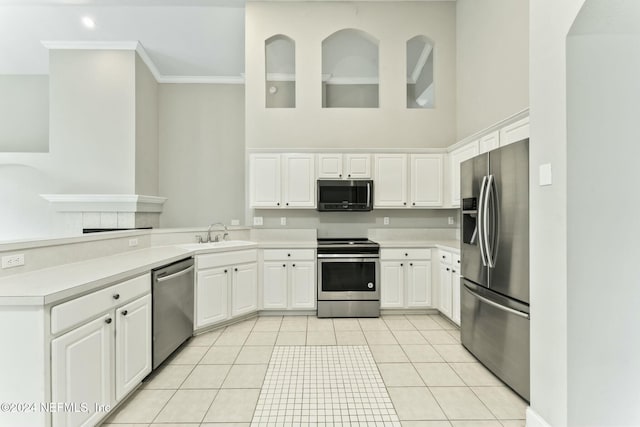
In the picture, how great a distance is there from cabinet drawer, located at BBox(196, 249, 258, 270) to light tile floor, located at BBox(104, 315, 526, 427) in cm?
75

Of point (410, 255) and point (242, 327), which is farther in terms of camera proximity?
point (410, 255)

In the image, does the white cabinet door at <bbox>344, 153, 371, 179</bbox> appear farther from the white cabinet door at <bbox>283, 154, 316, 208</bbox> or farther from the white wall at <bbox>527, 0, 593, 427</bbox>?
the white wall at <bbox>527, 0, 593, 427</bbox>

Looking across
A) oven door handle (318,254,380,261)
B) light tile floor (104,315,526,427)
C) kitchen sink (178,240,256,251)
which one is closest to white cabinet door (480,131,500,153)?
oven door handle (318,254,380,261)

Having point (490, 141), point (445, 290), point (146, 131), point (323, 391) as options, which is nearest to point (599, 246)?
point (490, 141)

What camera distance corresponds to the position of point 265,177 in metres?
4.15

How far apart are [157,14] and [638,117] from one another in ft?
18.3

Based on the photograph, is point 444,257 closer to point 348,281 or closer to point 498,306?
point 348,281

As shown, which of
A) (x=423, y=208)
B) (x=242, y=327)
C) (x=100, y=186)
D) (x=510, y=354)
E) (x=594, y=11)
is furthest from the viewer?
(x=100, y=186)

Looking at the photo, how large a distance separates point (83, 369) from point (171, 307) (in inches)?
41.8

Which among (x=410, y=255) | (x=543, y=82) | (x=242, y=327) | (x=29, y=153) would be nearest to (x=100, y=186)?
(x=29, y=153)

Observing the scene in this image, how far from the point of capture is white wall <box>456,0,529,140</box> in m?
3.17

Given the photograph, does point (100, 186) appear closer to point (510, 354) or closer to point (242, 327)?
point (242, 327)

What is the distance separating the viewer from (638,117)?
1.59 metres

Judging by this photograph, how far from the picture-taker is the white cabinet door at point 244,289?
3.59m
